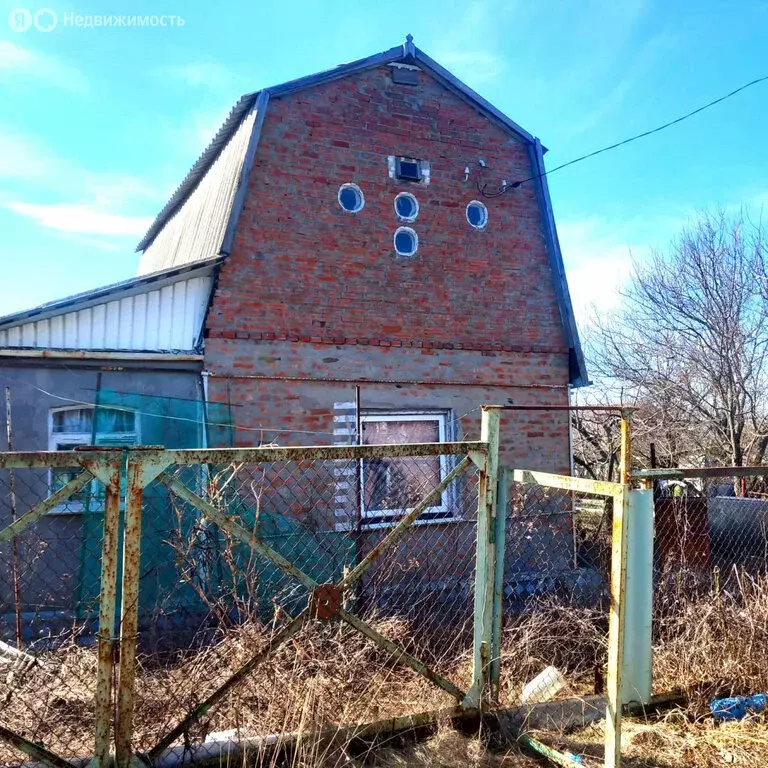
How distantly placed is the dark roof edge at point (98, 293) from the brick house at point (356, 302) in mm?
24

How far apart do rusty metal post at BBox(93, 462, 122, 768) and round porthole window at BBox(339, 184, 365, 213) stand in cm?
628

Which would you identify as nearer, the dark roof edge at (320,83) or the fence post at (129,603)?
the fence post at (129,603)

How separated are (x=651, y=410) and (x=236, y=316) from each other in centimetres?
1032

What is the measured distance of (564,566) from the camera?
8.16 meters

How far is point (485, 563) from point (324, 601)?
952mm

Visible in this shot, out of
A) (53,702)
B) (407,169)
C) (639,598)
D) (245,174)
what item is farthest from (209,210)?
(639,598)

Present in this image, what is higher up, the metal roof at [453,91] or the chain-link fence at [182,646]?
the metal roof at [453,91]

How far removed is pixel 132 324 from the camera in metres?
7.12

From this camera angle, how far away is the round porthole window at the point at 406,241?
8.61 metres

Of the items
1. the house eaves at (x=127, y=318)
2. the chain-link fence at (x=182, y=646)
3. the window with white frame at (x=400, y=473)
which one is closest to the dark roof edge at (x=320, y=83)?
the house eaves at (x=127, y=318)

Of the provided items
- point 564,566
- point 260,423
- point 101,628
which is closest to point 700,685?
point 101,628

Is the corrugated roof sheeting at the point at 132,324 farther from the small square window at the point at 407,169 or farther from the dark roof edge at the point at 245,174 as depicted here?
the small square window at the point at 407,169

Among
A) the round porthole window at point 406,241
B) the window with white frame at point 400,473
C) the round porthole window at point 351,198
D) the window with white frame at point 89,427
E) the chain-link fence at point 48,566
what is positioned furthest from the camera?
the round porthole window at point 406,241

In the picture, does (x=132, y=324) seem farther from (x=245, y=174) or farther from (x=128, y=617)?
(x=128, y=617)
